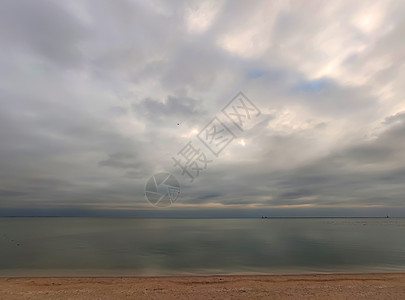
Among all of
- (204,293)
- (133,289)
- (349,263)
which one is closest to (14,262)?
(133,289)

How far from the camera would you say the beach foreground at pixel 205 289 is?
17.6 meters

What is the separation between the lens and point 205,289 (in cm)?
1916

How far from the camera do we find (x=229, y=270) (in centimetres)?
3122

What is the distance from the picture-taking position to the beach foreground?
17.6 meters

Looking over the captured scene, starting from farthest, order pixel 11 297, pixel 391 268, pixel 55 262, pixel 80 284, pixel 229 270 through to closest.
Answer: pixel 55 262 → pixel 391 268 → pixel 229 270 → pixel 80 284 → pixel 11 297

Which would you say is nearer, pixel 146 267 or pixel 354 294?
pixel 354 294

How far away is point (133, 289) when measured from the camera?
63.1ft

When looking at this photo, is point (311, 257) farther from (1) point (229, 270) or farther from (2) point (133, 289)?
(2) point (133, 289)

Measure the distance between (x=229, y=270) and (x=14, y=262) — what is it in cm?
3173

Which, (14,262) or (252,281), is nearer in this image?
(252,281)

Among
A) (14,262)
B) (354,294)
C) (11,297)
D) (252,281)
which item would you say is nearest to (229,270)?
(252,281)

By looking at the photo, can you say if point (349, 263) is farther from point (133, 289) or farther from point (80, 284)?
point (80, 284)

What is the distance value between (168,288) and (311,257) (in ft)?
102

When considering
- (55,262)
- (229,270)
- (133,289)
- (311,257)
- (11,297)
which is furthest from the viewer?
(311,257)
